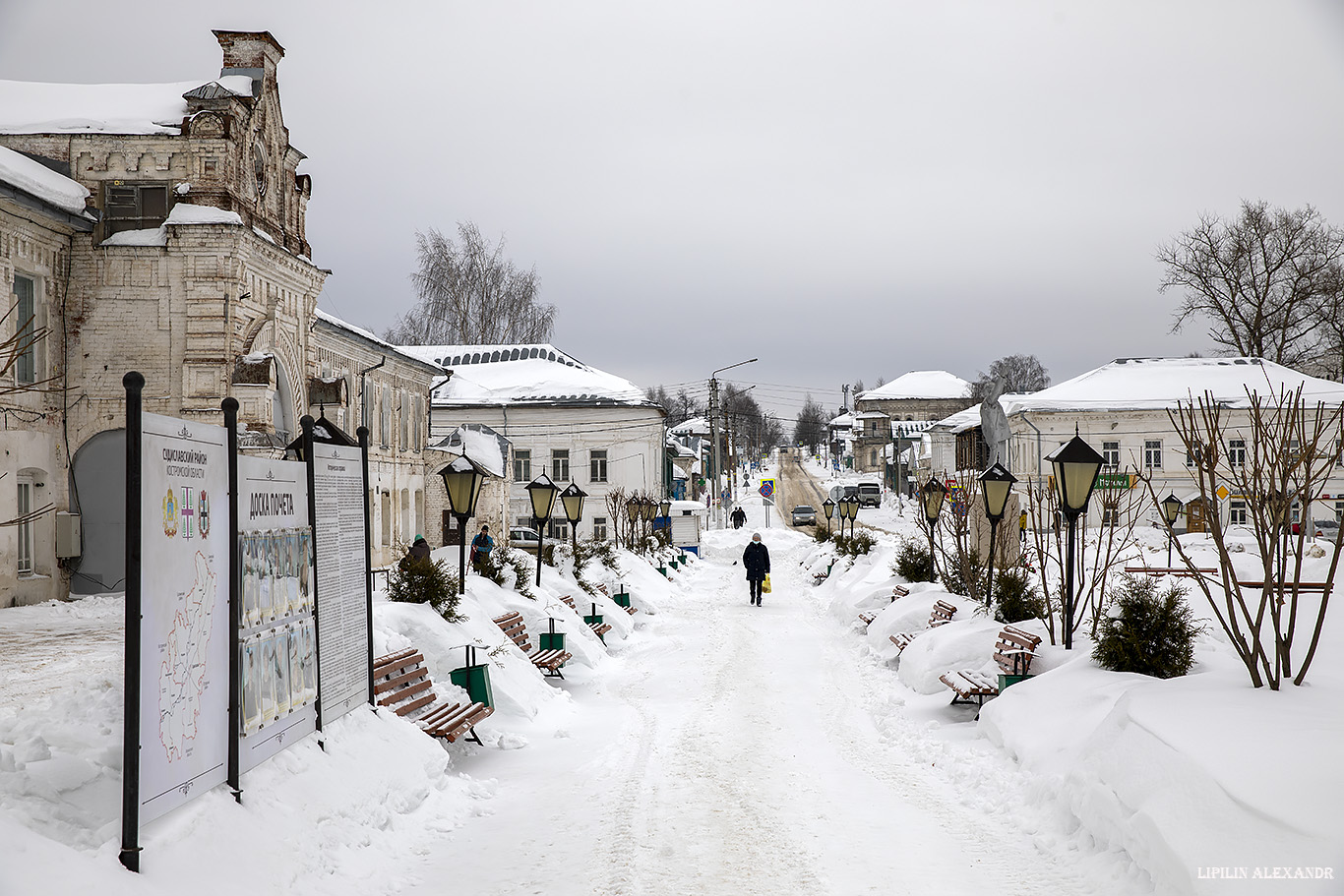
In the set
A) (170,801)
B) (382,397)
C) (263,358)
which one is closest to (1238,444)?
(382,397)

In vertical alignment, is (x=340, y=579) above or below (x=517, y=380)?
below

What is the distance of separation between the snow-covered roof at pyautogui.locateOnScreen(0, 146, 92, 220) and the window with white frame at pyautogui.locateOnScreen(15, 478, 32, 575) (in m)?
4.51

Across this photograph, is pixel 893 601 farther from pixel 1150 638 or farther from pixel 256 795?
pixel 256 795

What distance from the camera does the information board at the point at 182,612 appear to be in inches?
196

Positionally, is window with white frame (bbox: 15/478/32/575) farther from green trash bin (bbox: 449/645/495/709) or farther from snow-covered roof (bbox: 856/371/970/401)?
snow-covered roof (bbox: 856/371/970/401)

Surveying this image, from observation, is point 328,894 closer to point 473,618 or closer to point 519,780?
point 519,780

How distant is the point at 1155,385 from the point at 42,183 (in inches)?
1992

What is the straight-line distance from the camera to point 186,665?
540cm

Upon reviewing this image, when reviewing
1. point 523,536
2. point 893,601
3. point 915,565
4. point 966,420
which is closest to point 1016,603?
point 893,601

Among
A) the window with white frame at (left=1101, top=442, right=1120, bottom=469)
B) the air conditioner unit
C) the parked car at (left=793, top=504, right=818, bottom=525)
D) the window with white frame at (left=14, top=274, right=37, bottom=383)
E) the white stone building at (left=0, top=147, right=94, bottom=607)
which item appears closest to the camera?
the white stone building at (left=0, top=147, right=94, bottom=607)

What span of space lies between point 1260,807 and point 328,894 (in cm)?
496

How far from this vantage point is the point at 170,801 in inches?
204

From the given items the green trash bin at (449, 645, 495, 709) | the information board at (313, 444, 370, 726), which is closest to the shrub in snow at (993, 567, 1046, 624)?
the green trash bin at (449, 645, 495, 709)

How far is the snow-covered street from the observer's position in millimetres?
6090
